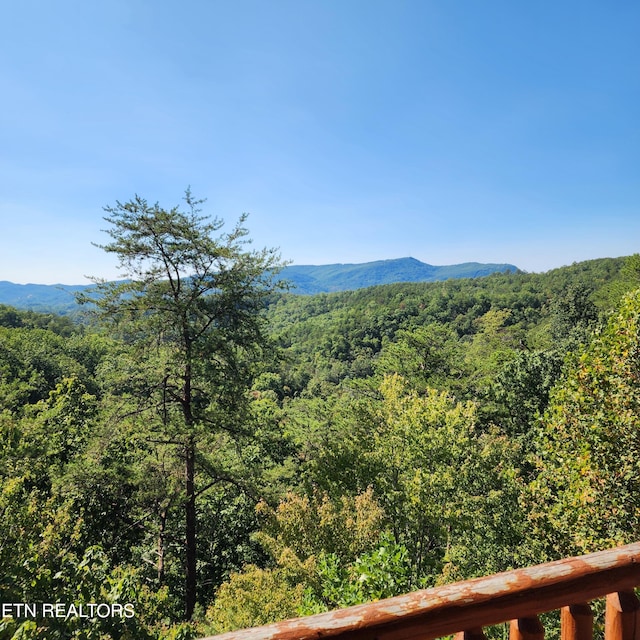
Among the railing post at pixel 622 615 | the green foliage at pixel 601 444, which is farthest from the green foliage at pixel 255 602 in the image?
the railing post at pixel 622 615

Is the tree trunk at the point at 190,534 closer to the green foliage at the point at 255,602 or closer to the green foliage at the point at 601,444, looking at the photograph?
the green foliage at the point at 255,602

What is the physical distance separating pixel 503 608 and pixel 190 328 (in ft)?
31.8

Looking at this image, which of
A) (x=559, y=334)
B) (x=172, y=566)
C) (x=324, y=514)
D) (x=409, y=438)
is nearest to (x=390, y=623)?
(x=324, y=514)

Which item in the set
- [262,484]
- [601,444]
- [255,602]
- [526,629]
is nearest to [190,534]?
[262,484]

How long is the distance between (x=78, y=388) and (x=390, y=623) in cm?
2106

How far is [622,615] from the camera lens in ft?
4.26

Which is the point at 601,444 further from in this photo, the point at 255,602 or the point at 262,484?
the point at 262,484

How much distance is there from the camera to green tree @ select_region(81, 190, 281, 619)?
32.3ft

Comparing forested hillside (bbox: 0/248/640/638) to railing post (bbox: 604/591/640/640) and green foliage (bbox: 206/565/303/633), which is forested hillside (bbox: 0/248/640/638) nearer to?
green foliage (bbox: 206/565/303/633)

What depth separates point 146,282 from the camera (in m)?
10.0

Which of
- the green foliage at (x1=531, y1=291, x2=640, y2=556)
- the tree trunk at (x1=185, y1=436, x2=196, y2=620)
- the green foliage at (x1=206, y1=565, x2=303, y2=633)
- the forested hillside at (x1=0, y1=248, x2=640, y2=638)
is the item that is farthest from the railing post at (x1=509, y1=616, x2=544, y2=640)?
the tree trunk at (x1=185, y1=436, x2=196, y2=620)

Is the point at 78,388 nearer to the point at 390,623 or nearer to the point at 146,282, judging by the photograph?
the point at 146,282

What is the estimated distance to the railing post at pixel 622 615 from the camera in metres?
1.30

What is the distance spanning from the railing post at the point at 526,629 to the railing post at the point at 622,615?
280mm
